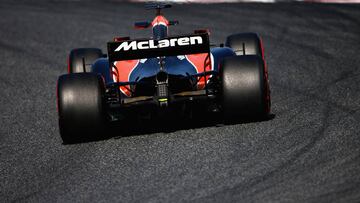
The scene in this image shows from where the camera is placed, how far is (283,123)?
40.0 ft

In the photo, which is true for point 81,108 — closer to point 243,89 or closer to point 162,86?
point 162,86

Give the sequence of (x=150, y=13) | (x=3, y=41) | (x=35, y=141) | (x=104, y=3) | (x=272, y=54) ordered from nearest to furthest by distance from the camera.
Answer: (x=35, y=141), (x=272, y=54), (x=3, y=41), (x=150, y=13), (x=104, y=3)

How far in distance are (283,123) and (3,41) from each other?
1171 centimetres

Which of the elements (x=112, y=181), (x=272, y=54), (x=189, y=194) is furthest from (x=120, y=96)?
(x=272, y=54)

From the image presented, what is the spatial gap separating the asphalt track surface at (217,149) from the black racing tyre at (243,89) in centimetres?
23

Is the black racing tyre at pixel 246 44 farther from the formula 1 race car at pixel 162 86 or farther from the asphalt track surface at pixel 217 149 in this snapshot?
the formula 1 race car at pixel 162 86

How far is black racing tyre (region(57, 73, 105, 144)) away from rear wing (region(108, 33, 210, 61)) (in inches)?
27.7

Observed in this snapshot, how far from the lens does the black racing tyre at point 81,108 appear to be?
11.9m

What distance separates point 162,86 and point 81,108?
0.97 meters

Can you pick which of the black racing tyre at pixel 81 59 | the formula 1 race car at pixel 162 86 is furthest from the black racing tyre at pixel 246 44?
the black racing tyre at pixel 81 59

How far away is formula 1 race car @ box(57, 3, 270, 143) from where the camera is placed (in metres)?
11.9

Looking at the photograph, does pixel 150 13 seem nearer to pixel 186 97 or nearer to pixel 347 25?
pixel 347 25

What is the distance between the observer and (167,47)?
12562mm

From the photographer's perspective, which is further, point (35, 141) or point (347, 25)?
point (347, 25)
